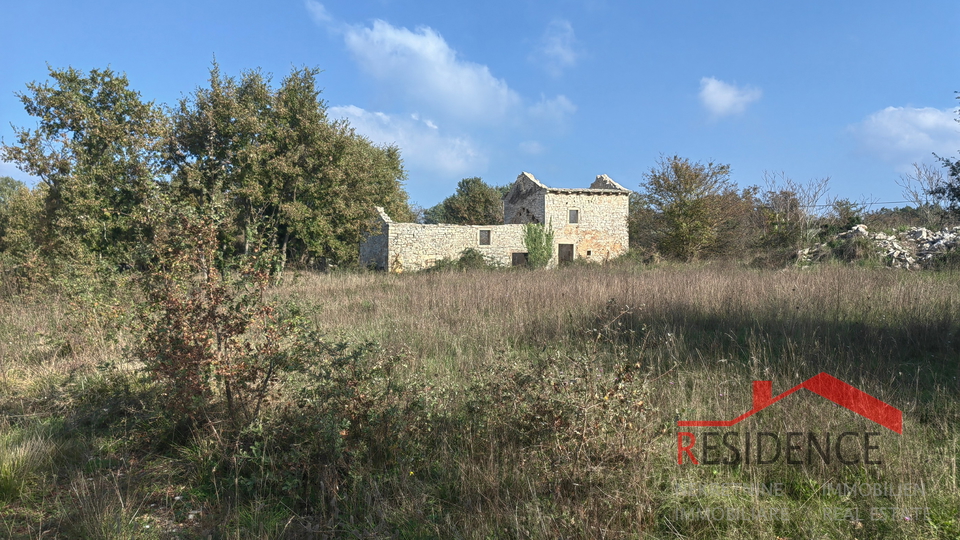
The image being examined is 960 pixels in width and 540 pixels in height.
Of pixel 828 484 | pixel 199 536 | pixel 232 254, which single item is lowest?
pixel 199 536

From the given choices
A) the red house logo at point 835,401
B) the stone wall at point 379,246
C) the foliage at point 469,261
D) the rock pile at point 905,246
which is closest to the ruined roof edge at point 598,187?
the foliage at point 469,261

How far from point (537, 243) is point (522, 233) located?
0.92 meters

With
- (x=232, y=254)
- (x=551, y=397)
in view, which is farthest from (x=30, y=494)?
(x=551, y=397)

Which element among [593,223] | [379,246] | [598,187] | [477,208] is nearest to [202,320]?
[379,246]

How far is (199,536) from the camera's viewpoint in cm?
238

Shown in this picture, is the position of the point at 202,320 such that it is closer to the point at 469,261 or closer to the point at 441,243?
the point at 469,261

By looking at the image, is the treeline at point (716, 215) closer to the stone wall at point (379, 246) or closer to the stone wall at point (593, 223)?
the stone wall at point (593, 223)

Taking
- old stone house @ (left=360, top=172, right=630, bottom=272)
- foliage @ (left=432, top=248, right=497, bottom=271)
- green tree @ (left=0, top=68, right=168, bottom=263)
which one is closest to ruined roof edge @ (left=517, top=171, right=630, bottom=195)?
old stone house @ (left=360, top=172, right=630, bottom=272)

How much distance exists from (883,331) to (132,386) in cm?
735

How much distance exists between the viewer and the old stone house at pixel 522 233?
21859 mm

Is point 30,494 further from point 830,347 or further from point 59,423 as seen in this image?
point 830,347

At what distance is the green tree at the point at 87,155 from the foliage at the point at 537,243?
1564 centimetres

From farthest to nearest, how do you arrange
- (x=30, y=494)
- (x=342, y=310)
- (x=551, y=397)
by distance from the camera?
1. (x=342, y=310)
2. (x=30, y=494)
3. (x=551, y=397)

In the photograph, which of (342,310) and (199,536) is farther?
(342,310)
